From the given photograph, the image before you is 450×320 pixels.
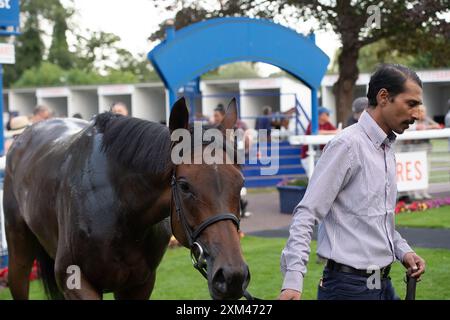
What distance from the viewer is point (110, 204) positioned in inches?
145

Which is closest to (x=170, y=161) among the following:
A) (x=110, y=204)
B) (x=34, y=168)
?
(x=110, y=204)

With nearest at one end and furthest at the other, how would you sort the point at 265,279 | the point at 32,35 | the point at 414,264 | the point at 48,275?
the point at 414,264 → the point at 48,275 → the point at 265,279 → the point at 32,35

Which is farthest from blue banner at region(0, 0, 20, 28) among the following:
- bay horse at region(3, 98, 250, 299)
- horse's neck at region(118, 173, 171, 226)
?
horse's neck at region(118, 173, 171, 226)

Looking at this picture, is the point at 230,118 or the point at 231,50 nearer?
the point at 230,118

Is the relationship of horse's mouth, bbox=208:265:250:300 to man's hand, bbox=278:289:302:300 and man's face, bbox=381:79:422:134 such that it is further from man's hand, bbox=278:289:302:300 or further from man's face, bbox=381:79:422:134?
man's face, bbox=381:79:422:134

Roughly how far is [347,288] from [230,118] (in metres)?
1.08

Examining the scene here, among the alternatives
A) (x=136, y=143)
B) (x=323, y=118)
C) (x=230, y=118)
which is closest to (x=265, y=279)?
(x=136, y=143)

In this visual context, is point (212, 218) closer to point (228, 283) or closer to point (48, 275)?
point (228, 283)

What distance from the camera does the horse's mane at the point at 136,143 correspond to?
11.3 feet

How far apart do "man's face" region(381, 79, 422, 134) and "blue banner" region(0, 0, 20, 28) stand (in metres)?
6.06

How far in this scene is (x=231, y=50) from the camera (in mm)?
9414

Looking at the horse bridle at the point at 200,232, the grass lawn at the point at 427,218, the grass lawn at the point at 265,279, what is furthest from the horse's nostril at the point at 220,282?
the grass lawn at the point at 427,218

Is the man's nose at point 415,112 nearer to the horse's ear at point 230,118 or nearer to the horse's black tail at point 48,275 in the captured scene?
the horse's ear at point 230,118
